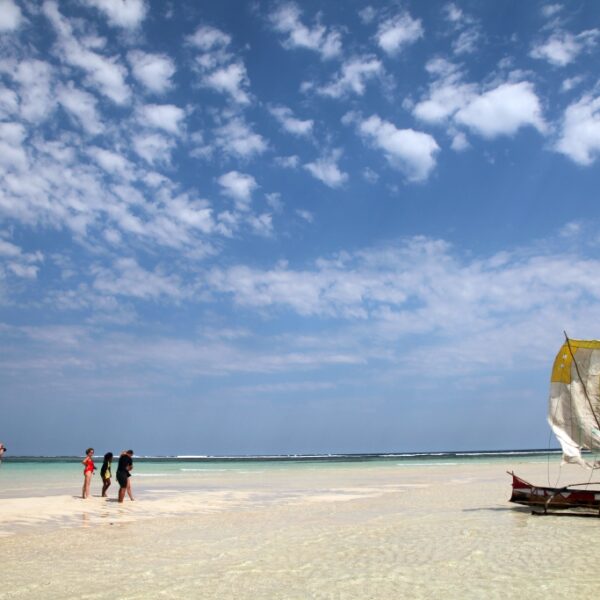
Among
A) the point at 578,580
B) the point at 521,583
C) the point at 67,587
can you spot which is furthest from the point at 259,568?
the point at 578,580

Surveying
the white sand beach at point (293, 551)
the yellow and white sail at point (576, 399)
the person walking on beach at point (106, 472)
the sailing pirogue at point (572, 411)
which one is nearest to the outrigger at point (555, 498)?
the sailing pirogue at point (572, 411)

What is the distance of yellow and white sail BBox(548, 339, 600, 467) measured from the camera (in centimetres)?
1916

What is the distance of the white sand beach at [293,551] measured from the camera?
9.99 metres

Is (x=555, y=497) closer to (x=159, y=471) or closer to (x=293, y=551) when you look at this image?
(x=293, y=551)

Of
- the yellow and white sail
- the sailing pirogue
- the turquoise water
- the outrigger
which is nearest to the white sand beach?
the outrigger

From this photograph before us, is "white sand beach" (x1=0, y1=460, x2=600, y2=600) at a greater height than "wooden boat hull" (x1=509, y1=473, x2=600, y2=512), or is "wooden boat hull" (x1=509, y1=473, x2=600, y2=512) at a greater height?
"wooden boat hull" (x1=509, y1=473, x2=600, y2=512)

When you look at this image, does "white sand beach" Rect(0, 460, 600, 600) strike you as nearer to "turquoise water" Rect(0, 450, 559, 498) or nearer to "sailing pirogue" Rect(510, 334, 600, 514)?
"sailing pirogue" Rect(510, 334, 600, 514)

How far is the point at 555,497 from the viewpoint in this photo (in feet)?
62.3

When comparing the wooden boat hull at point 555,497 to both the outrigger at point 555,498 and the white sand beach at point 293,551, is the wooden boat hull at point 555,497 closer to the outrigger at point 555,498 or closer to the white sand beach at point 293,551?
the outrigger at point 555,498

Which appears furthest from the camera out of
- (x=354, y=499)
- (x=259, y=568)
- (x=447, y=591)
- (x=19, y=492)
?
(x=19, y=492)

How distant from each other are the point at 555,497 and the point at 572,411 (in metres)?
2.88

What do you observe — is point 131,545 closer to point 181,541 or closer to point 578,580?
point 181,541

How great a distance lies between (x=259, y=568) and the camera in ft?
38.0

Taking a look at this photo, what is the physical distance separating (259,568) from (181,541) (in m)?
4.11
